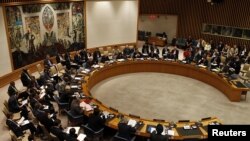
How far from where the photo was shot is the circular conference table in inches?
346

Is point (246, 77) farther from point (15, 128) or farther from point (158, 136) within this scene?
point (15, 128)

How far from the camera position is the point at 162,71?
56.0ft

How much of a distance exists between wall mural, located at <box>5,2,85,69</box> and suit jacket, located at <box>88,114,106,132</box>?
811cm

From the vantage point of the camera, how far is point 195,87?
583 inches

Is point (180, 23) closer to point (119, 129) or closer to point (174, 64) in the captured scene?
point (174, 64)

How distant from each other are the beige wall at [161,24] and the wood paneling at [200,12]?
0.53 metres

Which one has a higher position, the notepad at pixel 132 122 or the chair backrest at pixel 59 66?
the chair backrest at pixel 59 66

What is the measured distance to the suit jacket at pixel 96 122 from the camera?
345 inches

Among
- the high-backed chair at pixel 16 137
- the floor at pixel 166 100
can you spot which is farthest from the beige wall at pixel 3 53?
the high-backed chair at pixel 16 137

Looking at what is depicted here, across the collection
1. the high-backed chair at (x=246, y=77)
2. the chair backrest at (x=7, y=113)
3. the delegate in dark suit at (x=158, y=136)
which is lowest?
the chair backrest at (x=7, y=113)

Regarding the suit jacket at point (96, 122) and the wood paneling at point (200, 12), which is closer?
the suit jacket at point (96, 122)

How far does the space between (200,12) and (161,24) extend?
4.02 meters

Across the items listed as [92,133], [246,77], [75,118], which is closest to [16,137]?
[75,118]

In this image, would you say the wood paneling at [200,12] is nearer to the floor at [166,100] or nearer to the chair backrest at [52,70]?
the floor at [166,100]
